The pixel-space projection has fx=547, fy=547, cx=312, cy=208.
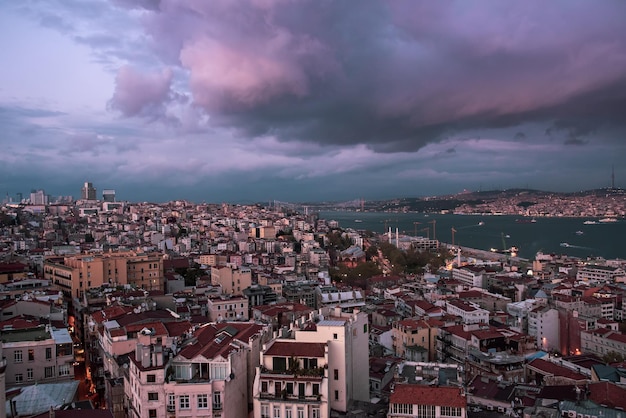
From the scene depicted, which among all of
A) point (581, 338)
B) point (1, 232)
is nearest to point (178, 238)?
point (1, 232)

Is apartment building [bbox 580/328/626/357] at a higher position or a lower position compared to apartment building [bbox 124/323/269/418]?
lower

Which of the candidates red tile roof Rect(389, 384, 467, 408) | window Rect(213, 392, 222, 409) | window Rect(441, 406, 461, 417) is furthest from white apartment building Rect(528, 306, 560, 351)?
window Rect(213, 392, 222, 409)

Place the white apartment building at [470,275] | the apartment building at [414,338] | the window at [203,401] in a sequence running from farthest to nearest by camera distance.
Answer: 1. the white apartment building at [470,275]
2. the apartment building at [414,338]
3. the window at [203,401]

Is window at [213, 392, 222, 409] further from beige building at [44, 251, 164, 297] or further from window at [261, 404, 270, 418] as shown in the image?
beige building at [44, 251, 164, 297]

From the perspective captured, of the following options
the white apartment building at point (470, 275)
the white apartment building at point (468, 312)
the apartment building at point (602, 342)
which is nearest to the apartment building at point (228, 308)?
the white apartment building at point (468, 312)

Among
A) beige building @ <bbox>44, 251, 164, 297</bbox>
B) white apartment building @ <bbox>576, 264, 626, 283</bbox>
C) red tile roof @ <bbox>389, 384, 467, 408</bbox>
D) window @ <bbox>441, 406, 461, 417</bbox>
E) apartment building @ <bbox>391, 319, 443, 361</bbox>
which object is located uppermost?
beige building @ <bbox>44, 251, 164, 297</bbox>

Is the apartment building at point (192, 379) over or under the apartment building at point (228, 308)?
over

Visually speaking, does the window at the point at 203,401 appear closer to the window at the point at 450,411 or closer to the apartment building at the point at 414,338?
the window at the point at 450,411
